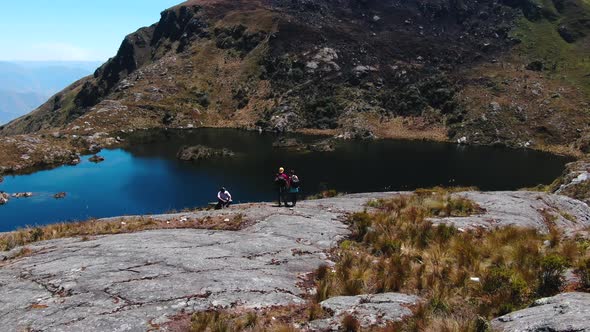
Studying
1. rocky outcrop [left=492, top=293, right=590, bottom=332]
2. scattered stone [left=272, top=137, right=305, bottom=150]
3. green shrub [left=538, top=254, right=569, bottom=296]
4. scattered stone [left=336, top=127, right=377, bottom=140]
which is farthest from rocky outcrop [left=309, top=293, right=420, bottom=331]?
scattered stone [left=336, top=127, right=377, bottom=140]

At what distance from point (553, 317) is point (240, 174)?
92.5m

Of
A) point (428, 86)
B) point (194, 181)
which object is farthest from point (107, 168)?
point (428, 86)

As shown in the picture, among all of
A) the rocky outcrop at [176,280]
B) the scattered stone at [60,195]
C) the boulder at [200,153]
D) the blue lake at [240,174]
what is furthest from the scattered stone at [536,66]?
the rocky outcrop at [176,280]

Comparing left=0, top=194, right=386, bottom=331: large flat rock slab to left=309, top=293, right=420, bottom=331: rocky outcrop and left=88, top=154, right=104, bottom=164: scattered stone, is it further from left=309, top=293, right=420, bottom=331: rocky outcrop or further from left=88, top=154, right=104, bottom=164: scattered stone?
left=88, top=154, right=104, bottom=164: scattered stone

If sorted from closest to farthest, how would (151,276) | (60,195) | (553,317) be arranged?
(553,317)
(151,276)
(60,195)

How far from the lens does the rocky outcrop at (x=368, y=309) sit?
12453 mm

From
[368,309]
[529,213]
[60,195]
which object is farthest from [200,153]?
[368,309]

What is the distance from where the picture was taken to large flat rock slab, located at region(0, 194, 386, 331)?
1294 centimetres

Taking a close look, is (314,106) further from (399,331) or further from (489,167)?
(399,331)

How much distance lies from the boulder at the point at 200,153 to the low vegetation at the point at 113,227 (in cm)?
9248

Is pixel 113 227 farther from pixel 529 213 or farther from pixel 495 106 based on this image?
pixel 495 106

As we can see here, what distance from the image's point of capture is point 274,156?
12250 cm

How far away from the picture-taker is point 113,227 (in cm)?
2633

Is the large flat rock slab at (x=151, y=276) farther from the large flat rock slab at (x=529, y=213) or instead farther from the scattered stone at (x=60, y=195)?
the scattered stone at (x=60, y=195)
